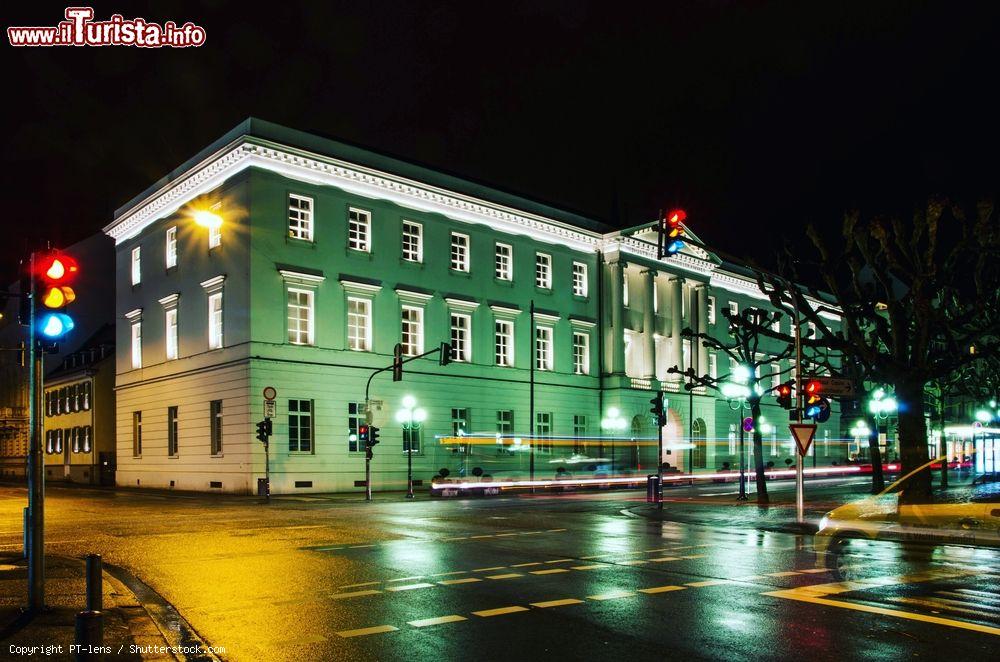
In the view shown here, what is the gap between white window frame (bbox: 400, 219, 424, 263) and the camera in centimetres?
4669

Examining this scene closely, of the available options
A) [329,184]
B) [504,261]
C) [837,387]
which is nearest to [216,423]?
[329,184]

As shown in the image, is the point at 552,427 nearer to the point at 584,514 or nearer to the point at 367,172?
the point at 367,172

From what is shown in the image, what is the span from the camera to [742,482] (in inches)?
1282

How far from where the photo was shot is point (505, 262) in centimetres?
5256

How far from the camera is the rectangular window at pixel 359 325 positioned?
44.3m

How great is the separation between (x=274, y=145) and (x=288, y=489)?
50.4ft

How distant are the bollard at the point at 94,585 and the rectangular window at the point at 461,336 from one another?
41074 millimetres

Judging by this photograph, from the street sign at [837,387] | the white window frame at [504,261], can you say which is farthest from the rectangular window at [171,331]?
the street sign at [837,387]

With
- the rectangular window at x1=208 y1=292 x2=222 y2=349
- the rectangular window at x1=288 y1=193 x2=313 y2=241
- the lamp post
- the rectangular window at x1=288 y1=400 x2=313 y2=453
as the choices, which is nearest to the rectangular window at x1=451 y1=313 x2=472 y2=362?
the rectangular window at x1=288 y1=400 x2=313 y2=453

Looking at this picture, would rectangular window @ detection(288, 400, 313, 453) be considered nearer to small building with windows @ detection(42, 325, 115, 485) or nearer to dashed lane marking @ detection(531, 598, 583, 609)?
small building with windows @ detection(42, 325, 115, 485)

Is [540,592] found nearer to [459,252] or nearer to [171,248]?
[459,252]

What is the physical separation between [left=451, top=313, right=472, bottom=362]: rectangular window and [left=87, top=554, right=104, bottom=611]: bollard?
41.1m

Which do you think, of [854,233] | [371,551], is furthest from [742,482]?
[371,551]

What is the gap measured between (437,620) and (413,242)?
38276 mm
